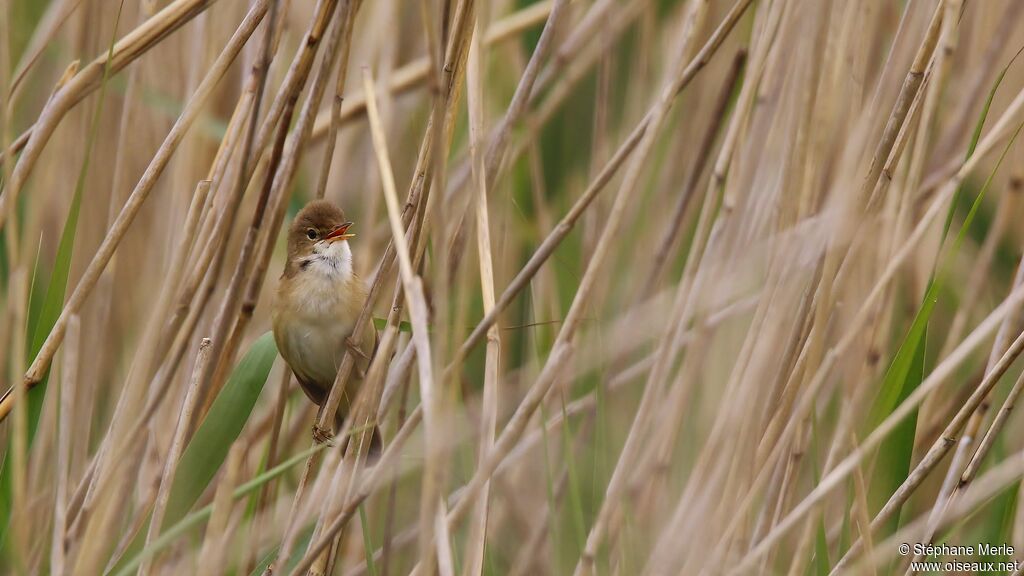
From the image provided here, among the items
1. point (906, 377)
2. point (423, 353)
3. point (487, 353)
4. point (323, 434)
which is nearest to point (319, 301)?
point (323, 434)

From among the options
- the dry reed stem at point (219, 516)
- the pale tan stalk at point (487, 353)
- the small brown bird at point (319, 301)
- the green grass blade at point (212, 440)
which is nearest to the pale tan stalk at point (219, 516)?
the dry reed stem at point (219, 516)

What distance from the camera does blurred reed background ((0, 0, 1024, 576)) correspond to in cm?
167

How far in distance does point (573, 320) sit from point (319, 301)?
40.9 inches

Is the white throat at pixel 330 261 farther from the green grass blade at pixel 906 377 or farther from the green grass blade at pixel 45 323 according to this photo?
the green grass blade at pixel 906 377

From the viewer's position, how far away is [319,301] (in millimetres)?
2564

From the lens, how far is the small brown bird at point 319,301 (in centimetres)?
248

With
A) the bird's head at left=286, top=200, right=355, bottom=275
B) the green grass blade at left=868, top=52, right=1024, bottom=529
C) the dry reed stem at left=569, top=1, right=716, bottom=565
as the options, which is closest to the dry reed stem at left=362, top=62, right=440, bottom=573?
the dry reed stem at left=569, top=1, right=716, bottom=565

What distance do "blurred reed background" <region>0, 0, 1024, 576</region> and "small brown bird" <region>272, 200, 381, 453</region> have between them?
171mm

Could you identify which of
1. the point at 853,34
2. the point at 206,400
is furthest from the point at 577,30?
the point at 206,400

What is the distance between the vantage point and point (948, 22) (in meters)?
1.69

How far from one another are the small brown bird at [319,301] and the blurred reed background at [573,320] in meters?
0.17

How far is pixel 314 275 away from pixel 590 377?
750mm

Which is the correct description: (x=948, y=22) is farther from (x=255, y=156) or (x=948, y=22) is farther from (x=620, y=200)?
(x=255, y=156)

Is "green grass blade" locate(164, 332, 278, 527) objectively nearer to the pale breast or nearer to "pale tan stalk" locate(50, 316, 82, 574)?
"pale tan stalk" locate(50, 316, 82, 574)
